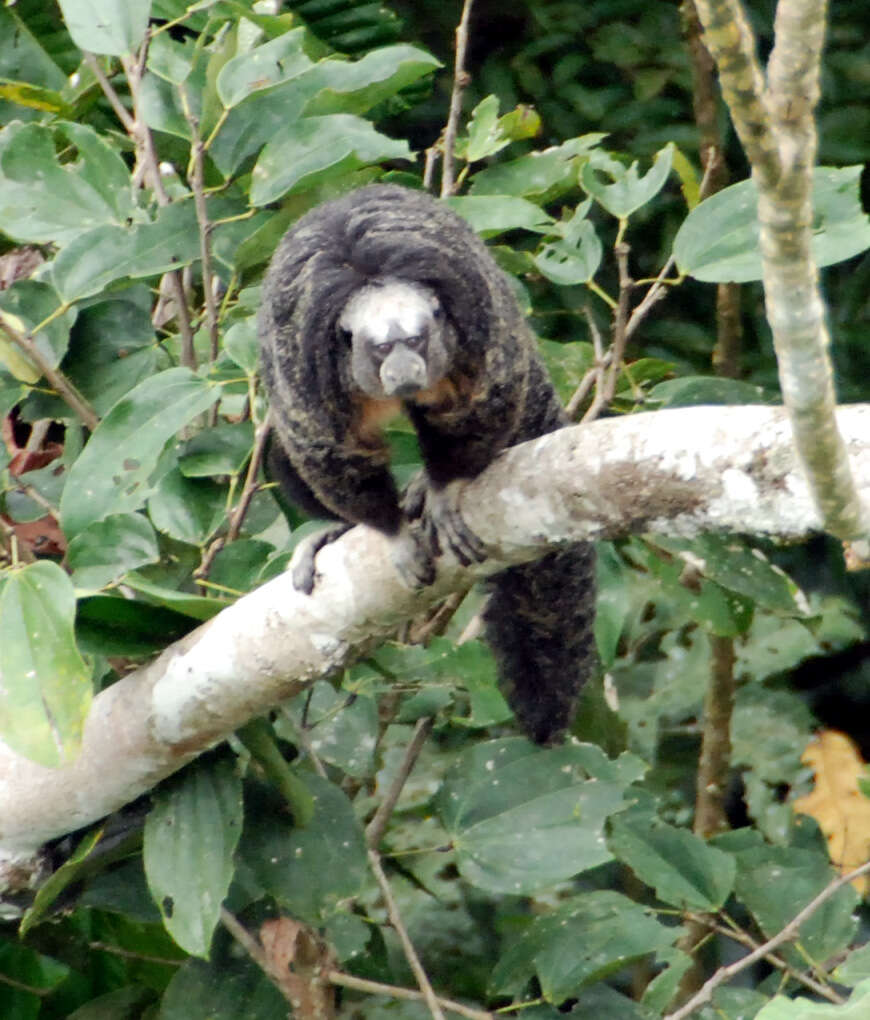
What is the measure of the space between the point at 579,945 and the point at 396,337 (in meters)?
1.07

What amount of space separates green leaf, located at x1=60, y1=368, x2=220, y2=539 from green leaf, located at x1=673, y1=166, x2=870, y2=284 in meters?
0.76

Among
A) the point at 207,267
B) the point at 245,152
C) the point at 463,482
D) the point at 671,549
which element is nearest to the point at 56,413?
the point at 207,267

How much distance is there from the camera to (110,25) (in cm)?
216

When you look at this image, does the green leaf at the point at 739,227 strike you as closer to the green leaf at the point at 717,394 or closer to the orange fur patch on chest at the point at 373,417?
the green leaf at the point at 717,394

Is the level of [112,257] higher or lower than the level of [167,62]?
lower

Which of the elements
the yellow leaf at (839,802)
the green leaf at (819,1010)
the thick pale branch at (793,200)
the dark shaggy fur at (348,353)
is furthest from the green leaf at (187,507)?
the yellow leaf at (839,802)

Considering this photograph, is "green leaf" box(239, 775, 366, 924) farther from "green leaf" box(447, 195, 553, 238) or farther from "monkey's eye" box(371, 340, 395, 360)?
"green leaf" box(447, 195, 553, 238)

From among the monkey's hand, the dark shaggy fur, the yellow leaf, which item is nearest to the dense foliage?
the dark shaggy fur

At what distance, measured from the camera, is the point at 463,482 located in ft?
6.01

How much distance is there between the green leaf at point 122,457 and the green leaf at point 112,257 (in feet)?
0.85

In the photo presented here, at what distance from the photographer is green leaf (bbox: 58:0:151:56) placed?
2150 millimetres

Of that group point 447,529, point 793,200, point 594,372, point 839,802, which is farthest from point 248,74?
point 839,802

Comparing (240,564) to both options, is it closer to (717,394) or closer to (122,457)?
(122,457)

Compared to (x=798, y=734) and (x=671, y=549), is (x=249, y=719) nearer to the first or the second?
(x=671, y=549)
